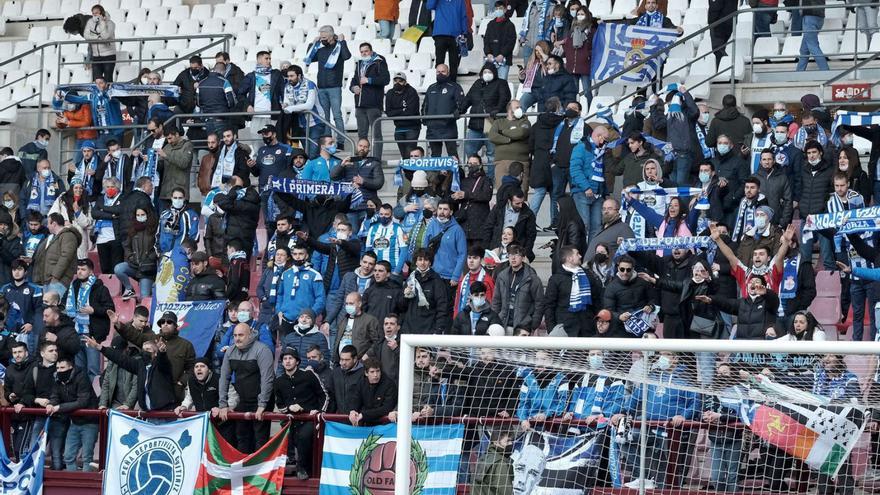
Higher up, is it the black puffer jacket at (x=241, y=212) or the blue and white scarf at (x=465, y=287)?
the black puffer jacket at (x=241, y=212)

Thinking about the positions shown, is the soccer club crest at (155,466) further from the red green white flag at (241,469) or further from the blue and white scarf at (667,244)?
the blue and white scarf at (667,244)

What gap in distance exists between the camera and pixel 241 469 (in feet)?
50.0

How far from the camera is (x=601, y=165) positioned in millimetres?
17500

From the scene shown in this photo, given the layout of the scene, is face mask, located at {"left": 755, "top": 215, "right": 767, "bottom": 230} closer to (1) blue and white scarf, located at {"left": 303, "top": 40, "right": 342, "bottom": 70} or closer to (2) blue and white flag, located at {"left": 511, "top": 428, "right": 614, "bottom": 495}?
(2) blue and white flag, located at {"left": 511, "top": 428, "right": 614, "bottom": 495}

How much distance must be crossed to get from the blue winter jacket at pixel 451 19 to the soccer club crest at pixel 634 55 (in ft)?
7.50

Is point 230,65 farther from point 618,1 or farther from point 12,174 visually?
point 618,1

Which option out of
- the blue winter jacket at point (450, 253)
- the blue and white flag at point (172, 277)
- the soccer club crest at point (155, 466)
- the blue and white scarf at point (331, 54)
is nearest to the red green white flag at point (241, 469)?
the soccer club crest at point (155, 466)

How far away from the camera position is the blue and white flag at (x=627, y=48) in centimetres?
1997

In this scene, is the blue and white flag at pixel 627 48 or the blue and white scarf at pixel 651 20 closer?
the blue and white flag at pixel 627 48

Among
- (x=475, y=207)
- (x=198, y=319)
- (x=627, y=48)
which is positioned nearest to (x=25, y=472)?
(x=198, y=319)

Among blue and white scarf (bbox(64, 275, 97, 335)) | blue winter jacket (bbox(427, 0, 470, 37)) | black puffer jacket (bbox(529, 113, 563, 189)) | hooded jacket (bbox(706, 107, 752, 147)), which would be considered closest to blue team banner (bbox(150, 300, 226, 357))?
blue and white scarf (bbox(64, 275, 97, 335))

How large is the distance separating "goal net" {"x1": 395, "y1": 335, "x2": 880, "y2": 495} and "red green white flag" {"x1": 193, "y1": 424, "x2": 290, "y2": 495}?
2062mm

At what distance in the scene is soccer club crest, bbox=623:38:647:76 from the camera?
20.0 metres

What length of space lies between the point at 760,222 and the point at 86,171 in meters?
8.59
